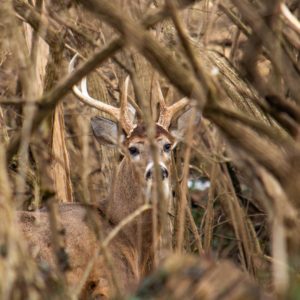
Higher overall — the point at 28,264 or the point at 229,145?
the point at 229,145

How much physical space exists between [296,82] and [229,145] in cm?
58

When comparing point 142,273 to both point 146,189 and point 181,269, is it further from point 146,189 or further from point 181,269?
point 181,269

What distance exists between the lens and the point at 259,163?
3975 mm

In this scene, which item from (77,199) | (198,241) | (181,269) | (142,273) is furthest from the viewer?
(77,199)

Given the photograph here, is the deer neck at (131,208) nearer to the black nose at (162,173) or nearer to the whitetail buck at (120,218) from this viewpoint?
the whitetail buck at (120,218)

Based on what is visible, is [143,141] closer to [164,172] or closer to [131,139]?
[131,139]

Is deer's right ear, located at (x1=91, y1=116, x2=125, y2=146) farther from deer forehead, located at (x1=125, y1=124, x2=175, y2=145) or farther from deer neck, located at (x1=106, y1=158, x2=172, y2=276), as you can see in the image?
deer forehead, located at (x1=125, y1=124, x2=175, y2=145)

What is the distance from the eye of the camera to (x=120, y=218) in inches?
316

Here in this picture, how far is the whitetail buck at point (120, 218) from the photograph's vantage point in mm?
7305

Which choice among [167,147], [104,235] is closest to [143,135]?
[167,147]

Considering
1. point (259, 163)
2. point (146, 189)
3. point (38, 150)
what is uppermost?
point (146, 189)

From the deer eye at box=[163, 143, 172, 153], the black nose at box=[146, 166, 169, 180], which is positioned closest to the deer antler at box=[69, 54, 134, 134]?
the deer eye at box=[163, 143, 172, 153]

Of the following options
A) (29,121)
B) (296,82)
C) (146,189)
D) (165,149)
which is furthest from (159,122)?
(29,121)

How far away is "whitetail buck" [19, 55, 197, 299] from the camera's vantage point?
7.30 m
